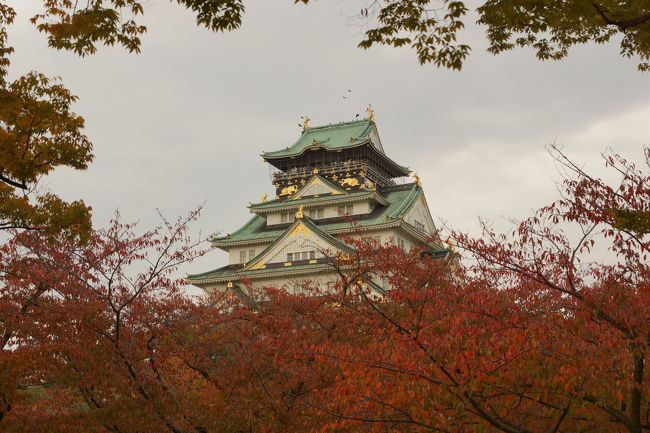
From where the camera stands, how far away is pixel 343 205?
4712 cm

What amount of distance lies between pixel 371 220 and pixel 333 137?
10.1 m

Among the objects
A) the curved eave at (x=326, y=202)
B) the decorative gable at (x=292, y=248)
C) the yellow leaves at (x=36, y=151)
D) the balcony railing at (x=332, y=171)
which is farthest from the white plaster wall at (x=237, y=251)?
the yellow leaves at (x=36, y=151)

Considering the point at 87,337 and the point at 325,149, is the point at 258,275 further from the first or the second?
the point at 87,337

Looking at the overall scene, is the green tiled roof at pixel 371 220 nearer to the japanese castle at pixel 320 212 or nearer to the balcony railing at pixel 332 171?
the japanese castle at pixel 320 212

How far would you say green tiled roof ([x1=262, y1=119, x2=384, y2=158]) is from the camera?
50.4 metres

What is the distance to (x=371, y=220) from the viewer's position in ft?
148

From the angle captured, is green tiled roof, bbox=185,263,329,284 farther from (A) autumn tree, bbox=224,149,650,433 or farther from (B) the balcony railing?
(A) autumn tree, bbox=224,149,650,433

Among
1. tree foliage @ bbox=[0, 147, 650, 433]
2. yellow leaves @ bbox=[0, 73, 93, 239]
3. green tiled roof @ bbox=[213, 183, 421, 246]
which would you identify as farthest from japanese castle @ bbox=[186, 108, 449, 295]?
yellow leaves @ bbox=[0, 73, 93, 239]

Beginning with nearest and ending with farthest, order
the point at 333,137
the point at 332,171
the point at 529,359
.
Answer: the point at 529,359 < the point at 332,171 < the point at 333,137

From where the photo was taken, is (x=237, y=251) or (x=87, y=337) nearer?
(x=87, y=337)

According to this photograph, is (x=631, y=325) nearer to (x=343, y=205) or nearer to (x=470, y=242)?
(x=470, y=242)

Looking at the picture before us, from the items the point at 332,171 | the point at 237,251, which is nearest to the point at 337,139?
the point at 332,171

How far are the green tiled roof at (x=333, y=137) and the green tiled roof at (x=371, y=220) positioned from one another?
4.32m

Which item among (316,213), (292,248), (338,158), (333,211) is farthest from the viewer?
(338,158)
